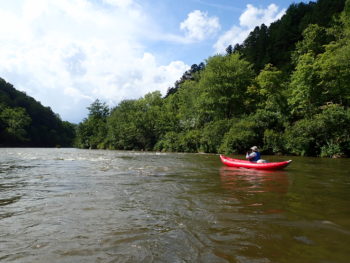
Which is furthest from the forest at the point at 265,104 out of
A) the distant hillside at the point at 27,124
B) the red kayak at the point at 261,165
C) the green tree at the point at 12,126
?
the red kayak at the point at 261,165

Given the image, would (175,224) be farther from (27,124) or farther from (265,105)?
(27,124)

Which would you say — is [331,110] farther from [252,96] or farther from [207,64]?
[207,64]

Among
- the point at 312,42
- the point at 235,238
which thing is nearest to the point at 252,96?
the point at 312,42

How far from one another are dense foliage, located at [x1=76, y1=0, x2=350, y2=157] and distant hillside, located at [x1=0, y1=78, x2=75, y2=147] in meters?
25.8

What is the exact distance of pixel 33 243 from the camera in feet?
13.7

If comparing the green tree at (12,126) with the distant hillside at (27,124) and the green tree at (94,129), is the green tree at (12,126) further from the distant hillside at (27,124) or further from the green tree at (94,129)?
the green tree at (94,129)

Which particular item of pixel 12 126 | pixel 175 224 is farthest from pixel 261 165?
pixel 12 126

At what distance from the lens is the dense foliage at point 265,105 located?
2662cm

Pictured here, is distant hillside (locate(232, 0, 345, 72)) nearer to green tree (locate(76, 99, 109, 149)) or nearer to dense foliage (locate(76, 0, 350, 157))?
dense foliage (locate(76, 0, 350, 157))

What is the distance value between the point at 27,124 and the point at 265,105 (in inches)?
2997

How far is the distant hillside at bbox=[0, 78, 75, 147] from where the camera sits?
7903 centimetres

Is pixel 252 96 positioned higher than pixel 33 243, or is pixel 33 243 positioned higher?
pixel 252 96

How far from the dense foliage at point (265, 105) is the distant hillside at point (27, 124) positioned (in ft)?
84.7

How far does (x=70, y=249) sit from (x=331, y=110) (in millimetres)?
26509
